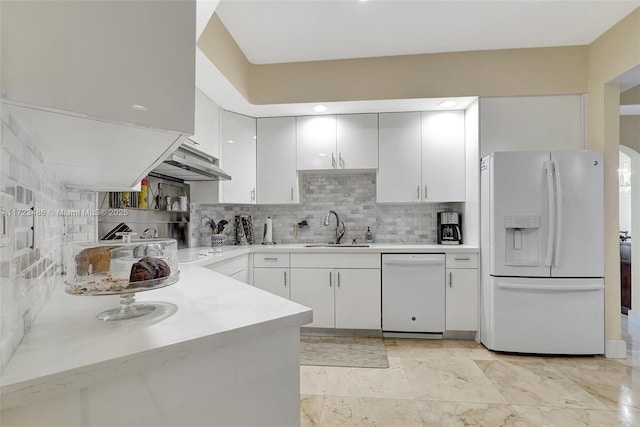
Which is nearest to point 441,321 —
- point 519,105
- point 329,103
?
point 519,105

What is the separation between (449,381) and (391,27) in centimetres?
270

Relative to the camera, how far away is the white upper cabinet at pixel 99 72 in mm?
506

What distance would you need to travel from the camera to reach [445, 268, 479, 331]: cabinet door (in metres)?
2.98

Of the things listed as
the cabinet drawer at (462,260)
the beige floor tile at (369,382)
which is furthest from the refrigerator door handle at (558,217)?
the beige floor tile at (369,382)

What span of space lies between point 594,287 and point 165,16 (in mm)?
3361

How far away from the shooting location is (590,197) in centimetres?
262

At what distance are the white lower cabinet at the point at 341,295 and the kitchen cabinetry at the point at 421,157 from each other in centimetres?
86

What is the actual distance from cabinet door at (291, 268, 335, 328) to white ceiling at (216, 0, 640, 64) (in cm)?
206

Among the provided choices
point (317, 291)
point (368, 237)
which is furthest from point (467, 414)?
point (368, 237)

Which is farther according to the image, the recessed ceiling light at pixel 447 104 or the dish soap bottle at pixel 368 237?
the dish soap bottle at pixel 368 237

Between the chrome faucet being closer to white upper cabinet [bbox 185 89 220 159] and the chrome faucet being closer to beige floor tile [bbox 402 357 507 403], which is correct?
white upper cabinet [bbox 185 89 220 159]

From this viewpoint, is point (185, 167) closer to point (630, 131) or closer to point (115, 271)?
point (115, 271)

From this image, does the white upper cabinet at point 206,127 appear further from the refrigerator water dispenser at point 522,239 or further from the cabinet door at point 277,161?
the refrigerator water dispenser at point 522,239

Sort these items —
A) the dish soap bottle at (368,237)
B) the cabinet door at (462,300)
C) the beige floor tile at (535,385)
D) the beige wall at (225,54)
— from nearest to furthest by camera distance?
1. the beige floor tile at (535,385)
2. the beige wall at (225,54)
3. the cabinet door at (462,300)
4. the dish soap bottle at (368,237)
